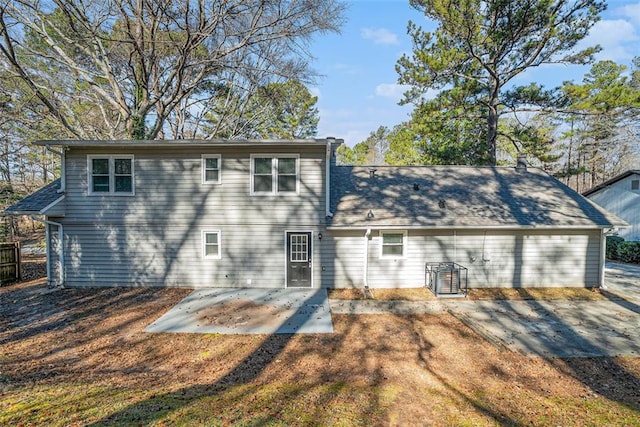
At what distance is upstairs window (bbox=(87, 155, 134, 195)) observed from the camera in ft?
32.0

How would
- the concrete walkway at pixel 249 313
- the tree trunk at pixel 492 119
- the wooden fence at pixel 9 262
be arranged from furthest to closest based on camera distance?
the tree trunk at pixel 492 119 → the wooden fence at pixel 9 262 → the concrete walkway at pixel 249 313

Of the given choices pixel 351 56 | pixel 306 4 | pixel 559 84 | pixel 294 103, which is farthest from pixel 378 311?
pixel 294 103

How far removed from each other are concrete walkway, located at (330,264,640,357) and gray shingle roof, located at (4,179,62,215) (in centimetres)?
947

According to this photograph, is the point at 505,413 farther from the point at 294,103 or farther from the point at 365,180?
the point at 294,103

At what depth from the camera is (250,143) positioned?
30.2 ft

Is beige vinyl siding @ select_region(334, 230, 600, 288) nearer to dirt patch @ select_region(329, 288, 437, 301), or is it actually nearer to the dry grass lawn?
dirt patch @ select_region(329, 288, 437, 301)

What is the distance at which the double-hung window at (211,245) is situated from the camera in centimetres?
985

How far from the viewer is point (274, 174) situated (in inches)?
381

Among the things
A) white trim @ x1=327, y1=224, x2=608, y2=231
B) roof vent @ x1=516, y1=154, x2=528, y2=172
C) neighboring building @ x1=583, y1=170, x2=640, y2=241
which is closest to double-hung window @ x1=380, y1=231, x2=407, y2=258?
white trim @ x1=327, y1=224, x2=608, y2=231

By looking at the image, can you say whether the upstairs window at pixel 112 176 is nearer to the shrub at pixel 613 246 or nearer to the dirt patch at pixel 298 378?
the dirt patch at pixel 298 378

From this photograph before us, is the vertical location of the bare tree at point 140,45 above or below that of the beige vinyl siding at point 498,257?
above

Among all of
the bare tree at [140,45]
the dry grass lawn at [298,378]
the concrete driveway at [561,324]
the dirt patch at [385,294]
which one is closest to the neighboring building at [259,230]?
the dirt patch at [385,294]

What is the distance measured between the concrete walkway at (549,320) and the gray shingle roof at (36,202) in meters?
9.47

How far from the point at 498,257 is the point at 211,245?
9659 mm
